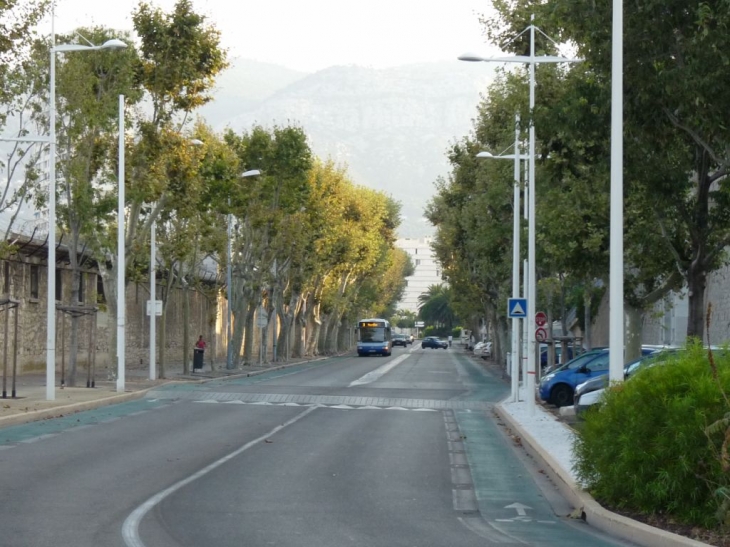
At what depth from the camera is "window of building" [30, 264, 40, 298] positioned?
45.4m

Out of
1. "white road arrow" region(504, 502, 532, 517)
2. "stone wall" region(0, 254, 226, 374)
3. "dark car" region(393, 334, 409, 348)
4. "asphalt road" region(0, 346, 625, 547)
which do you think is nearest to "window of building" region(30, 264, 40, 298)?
"stone wall" region(0, 254, 226, 374)

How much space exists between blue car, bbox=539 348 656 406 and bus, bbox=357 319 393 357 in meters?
61.8

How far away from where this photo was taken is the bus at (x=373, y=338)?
9512cm

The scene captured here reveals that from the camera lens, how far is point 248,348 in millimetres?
63312

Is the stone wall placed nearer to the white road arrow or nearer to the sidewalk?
the sidewalk

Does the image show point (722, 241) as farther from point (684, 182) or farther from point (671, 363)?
point (671, 363)

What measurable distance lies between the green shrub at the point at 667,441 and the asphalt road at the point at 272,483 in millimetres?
656

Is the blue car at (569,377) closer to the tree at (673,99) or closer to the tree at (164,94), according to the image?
the tree at (673,99)

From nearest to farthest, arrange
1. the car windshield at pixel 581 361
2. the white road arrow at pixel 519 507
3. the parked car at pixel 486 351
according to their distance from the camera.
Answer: the white road arrow at pixel 519 507 < the car windshield at pixel 581 361 < the parked car at pixel 486 351

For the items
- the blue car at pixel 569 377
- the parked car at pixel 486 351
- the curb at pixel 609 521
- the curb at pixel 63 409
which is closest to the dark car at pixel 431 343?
the parked car at pixel 486 351

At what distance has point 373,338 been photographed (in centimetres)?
9538

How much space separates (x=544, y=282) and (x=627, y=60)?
911 inches

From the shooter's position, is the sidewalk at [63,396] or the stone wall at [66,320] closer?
the sidewalk at [63,396]

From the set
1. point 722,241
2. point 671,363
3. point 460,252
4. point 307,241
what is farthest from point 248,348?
point 671,363
